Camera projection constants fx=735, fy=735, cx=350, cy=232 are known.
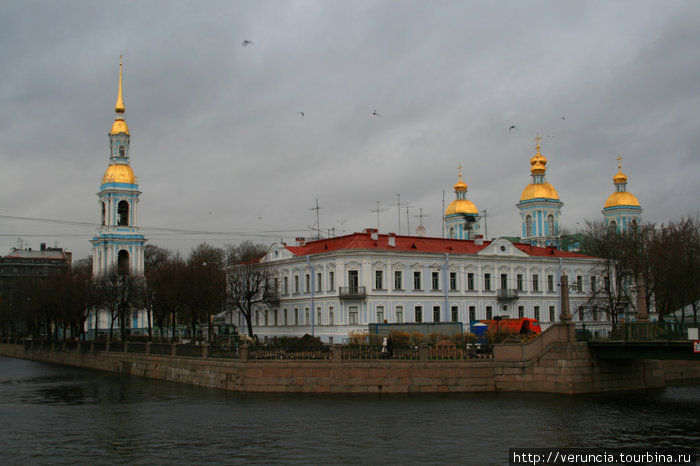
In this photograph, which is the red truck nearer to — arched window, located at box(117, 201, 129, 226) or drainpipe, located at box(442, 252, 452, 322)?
drainpipe, located at box(442, 252, 452, 322)

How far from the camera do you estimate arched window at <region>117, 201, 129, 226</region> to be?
8794cm

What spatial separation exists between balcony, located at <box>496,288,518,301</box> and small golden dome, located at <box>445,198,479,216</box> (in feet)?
107

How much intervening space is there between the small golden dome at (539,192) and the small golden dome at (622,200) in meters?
13.4

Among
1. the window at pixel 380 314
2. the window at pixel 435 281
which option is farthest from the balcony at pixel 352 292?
the window at pixel 435 281

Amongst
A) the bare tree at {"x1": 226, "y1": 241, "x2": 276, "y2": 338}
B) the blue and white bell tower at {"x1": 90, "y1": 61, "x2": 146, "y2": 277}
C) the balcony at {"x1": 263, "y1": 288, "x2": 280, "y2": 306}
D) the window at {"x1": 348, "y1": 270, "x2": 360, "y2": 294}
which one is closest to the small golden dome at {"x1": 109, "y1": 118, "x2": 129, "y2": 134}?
the blue and white bell tower at {"x1": 90, "y1": 61, "x2": 146, "y2": 277}

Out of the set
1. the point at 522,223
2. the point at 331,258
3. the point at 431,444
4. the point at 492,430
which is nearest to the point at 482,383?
the point at 492,430

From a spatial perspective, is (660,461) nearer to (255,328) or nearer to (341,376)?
(341,376)

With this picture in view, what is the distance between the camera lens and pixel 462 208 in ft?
A: 315

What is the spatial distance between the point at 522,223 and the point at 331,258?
144ft

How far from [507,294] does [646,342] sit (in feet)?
99.3

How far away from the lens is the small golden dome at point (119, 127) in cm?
8831

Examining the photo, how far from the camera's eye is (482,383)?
115 feet

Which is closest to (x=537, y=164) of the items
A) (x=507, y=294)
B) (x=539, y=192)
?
(x=539, y=192)

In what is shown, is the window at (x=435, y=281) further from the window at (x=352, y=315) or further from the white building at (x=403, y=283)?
the window at (x=352, y=315)
